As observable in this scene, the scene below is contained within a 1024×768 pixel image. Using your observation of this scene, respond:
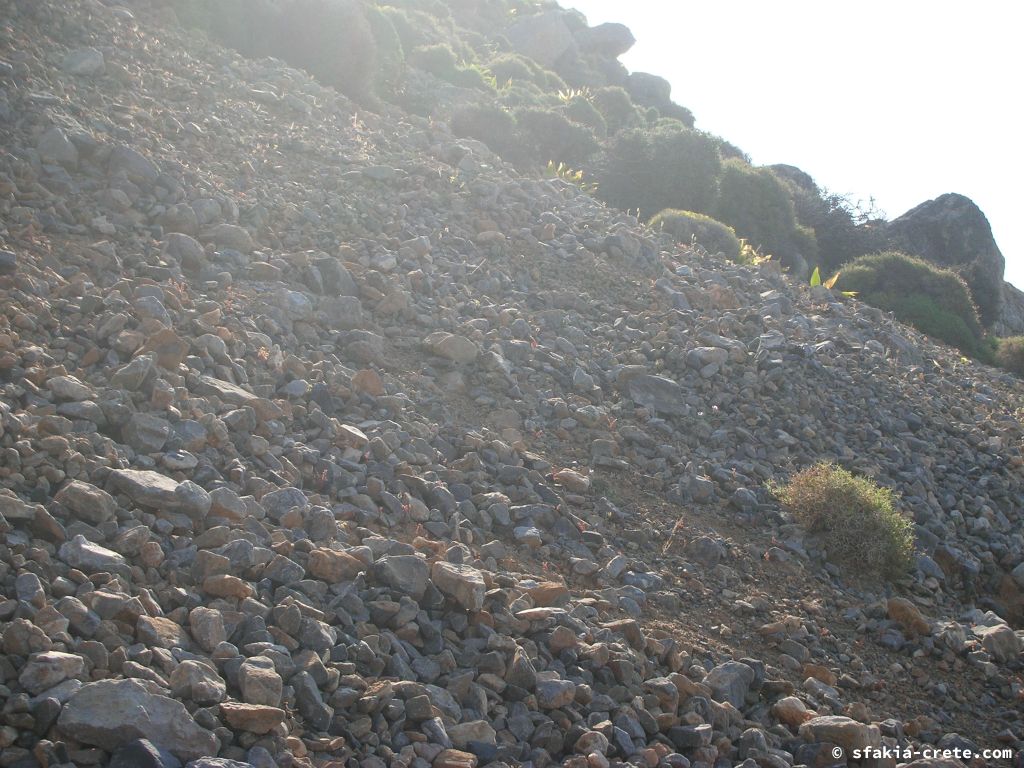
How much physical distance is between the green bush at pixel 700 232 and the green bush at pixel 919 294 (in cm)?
422

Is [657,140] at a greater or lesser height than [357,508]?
greater

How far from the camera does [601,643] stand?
14.4ft

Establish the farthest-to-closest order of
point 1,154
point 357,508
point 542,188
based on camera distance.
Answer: point 542,188, point 1,154, point 357,508

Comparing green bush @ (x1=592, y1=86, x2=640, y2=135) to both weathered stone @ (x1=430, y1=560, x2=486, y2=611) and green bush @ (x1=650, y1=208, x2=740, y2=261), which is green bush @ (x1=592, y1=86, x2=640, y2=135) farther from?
weathered stone @ (x1=430, y1=560, x2=486, y2=611)

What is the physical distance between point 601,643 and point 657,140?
1453 centimetres

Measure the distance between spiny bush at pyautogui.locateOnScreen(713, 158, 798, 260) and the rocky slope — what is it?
8258 mm

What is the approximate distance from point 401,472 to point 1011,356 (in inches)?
564

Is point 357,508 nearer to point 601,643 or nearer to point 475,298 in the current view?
point 601,643

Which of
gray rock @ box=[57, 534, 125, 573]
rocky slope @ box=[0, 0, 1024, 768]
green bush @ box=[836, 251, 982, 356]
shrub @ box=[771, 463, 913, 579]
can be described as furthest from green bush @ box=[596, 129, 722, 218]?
gray rock @ box=[57, 534, 125, 573]

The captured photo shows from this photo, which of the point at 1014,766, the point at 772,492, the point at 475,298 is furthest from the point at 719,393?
the point at 1014,766

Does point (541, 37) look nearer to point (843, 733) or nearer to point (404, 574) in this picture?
point (404, 574)

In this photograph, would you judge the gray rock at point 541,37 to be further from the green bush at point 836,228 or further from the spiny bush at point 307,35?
the spiny bush at point 307,35

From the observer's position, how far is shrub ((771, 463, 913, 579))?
21.6 feet

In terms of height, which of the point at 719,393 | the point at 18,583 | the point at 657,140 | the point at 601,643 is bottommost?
the point at 18,583
